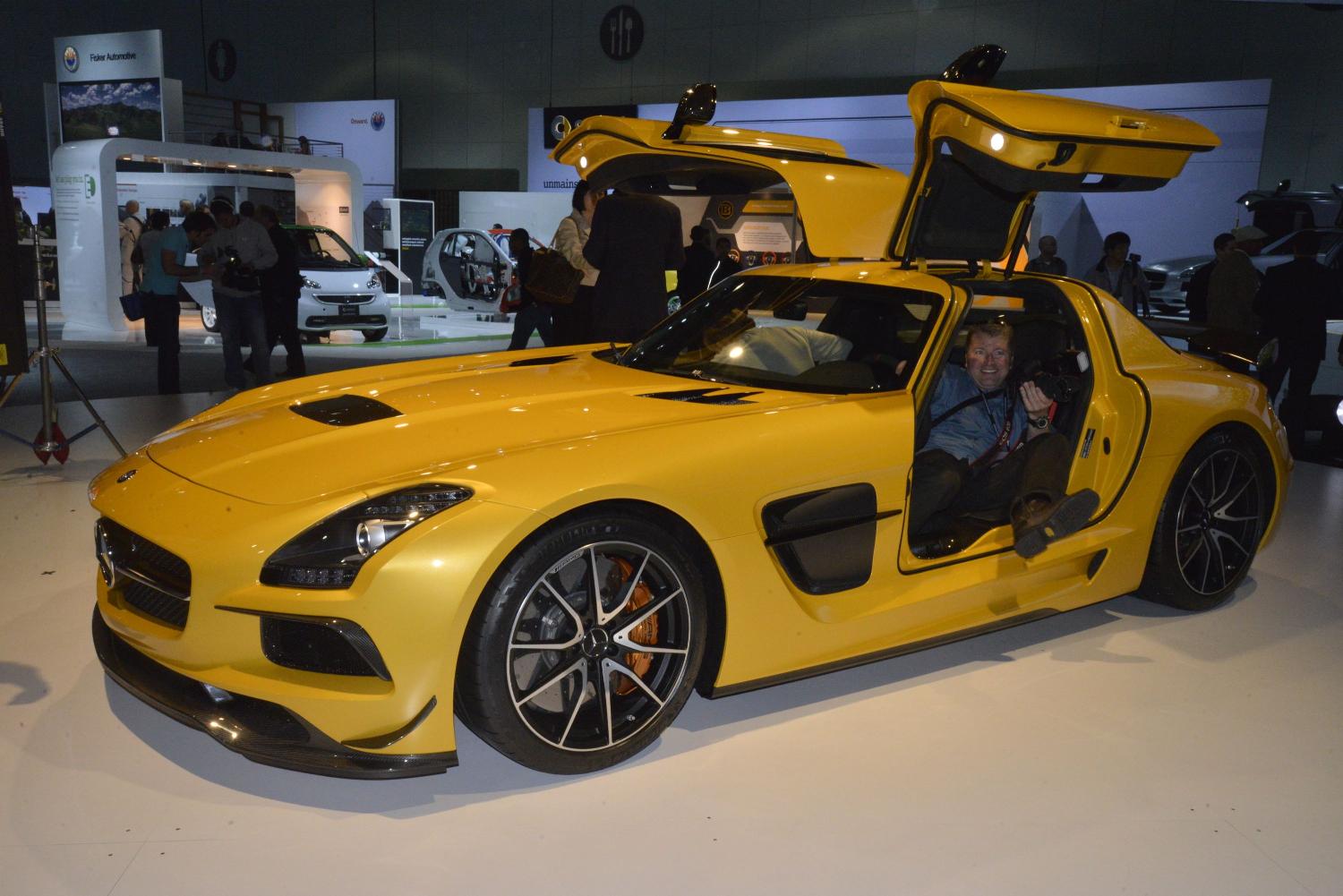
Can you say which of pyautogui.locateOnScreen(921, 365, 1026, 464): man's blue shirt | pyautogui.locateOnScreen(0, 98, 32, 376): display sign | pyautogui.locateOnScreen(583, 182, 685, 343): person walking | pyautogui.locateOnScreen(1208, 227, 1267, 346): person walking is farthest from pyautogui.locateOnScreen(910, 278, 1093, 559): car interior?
pyautogui.locateOnScreen(1208, 227, 1267, 346): person walking

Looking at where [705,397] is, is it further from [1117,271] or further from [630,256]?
[1117,271]

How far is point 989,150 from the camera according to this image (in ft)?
11.0

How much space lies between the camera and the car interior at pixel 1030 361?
3.46 meters

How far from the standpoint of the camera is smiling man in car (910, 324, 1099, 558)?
11.4 feet

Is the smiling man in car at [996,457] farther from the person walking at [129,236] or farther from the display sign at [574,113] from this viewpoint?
the display sign at [574,113]

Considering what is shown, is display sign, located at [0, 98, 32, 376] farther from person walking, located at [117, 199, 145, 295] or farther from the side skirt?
person walking, located at [117, 199, 145, 295]

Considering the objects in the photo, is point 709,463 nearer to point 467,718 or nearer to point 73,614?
point 467,718

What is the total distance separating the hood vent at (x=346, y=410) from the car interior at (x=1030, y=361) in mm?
1621

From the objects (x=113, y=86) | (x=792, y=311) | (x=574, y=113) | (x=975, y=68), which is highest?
(x=574, y=113)

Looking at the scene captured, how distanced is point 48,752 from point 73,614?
3.61 ft

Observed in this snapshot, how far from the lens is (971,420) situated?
12.9 feet

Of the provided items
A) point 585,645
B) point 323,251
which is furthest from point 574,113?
point 585,645

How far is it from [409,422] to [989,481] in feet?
6.57

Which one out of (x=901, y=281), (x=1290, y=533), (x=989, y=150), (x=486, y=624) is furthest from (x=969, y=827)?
(x=1290, y=533)
